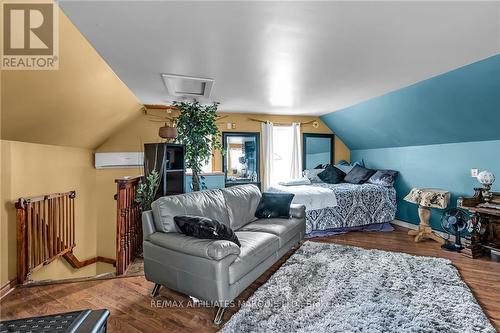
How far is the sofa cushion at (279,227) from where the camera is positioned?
9.69ft

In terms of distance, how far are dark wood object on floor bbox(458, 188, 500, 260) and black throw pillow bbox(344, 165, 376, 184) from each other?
182 cm

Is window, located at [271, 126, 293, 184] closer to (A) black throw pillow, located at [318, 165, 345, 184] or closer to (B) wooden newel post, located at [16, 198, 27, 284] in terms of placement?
(A) black throw pillow, located at [318, 165, 345, 184]

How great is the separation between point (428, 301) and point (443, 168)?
9.30ft

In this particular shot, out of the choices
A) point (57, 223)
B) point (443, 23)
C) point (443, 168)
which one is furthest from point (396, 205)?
point (57, 223)

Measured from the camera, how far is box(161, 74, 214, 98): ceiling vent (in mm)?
3142

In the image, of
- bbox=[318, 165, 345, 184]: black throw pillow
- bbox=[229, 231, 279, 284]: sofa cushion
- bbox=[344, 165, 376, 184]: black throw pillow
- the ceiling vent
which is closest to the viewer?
bbox=[229, 231, 279, 284]: sofa cushion

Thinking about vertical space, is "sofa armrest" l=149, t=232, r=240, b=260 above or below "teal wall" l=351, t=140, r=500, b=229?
below

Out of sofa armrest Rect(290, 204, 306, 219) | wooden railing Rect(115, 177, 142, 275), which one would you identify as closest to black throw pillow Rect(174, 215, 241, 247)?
wooden railing Rect(115, 177, 142, 275)

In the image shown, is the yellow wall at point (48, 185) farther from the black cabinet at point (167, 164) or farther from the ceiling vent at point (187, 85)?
the ceiling vent at point (187, 85)

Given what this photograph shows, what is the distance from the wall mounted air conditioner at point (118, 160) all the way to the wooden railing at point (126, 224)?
5.04ft

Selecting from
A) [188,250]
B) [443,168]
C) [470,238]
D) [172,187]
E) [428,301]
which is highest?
[443,168]

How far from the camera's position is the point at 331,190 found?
4418 mm

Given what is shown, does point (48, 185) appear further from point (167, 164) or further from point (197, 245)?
point (197, 245)

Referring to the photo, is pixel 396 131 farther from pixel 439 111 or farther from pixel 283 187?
pixel 283 187
